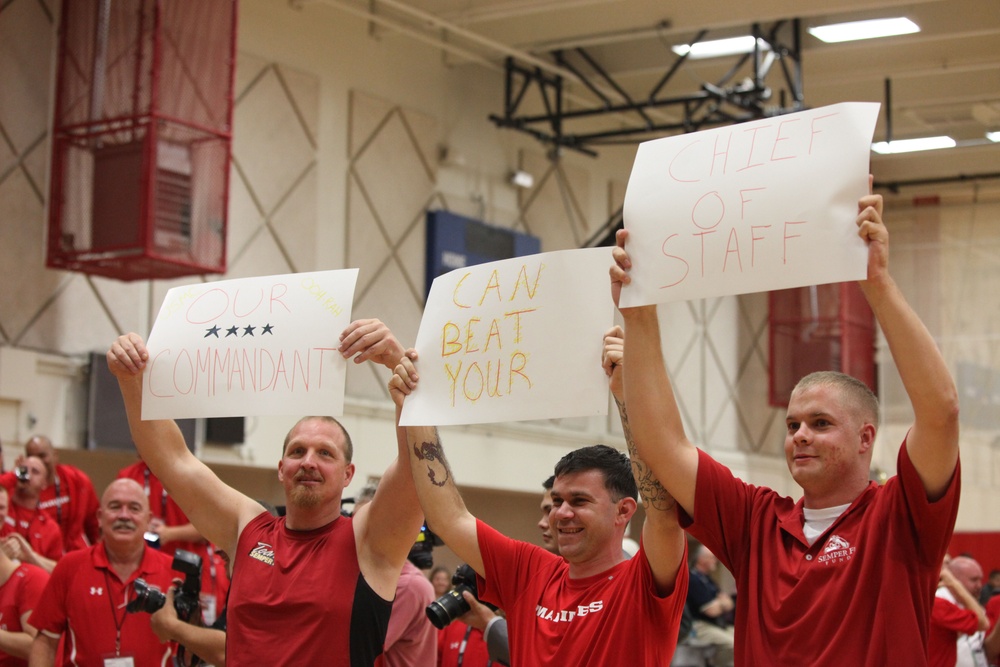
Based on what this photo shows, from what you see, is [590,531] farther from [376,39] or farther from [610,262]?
[376,39]

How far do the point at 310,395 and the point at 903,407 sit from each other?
39.3 ft

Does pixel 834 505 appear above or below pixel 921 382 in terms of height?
below

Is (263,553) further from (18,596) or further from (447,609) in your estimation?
(18,596)

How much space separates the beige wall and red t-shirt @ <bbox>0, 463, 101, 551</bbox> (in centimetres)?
112

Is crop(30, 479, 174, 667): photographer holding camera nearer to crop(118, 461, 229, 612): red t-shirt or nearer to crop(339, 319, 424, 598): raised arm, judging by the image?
crop(118, 461, 229, 612): red t-shirt

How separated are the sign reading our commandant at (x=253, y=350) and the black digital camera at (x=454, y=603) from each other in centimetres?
74

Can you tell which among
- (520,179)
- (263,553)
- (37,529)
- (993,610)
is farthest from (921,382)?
(520,179)

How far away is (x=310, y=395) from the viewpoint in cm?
325

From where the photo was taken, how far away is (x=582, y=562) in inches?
117

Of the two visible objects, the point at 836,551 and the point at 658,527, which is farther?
the point at 658,527

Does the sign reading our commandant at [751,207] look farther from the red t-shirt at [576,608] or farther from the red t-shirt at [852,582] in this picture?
the red t-shirt at [576,608]

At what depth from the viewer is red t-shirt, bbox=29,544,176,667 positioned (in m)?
4.65

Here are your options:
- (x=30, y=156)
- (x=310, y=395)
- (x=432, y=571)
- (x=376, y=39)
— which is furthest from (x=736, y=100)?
(x=310, y=395)

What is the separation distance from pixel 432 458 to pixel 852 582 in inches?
46.9
